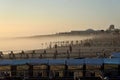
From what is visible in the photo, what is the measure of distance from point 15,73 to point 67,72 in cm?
369

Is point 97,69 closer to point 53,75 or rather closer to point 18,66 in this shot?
point 53,75

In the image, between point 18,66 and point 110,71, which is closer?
point 110,71

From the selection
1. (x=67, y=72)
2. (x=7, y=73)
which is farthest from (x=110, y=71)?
(x=7, y=73)

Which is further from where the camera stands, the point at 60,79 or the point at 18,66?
the point at 18,66

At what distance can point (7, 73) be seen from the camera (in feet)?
95.8

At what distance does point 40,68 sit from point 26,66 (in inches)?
45.2

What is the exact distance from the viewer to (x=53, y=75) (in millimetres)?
28484

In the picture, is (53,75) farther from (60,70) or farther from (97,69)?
(97,69)

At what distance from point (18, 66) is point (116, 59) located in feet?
23.2

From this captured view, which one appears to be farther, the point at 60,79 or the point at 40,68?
the point at 40,68

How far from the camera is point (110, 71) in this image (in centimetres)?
2802

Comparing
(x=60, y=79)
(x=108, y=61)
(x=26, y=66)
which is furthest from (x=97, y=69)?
(x=26, y=66)

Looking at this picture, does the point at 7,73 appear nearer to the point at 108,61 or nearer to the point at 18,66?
the point at 18,66

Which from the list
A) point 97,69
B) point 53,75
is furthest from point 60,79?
point 97,69
